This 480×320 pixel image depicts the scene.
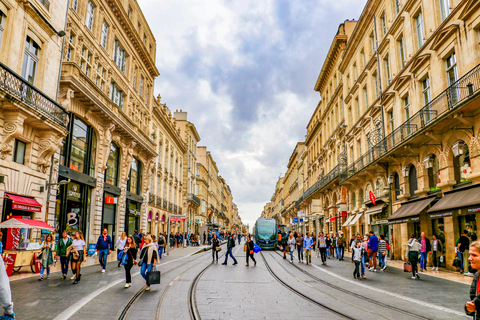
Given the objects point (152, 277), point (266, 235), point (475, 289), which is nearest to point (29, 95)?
point (152, 277)

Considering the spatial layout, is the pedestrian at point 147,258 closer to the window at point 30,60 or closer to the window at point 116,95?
the window at point 30,60

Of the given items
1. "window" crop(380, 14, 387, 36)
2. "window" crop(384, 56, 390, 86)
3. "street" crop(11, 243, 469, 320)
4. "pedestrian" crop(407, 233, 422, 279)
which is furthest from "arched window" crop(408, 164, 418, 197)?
"window" crop(380, 14, 387, 36)

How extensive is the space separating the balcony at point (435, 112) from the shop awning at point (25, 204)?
17.6 metres

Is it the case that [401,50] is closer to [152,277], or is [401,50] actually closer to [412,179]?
[412,179]

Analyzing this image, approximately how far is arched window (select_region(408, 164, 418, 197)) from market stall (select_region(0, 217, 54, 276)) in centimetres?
1845

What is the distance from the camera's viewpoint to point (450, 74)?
17.7 m

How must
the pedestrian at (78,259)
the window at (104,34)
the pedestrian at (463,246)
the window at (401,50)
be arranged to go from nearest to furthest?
the pedestrian at (78,259) → the pedestrian at (463,246) → the window at (401,50) → the window at (104,34)

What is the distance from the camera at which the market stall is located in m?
13.4

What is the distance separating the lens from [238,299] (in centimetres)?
906

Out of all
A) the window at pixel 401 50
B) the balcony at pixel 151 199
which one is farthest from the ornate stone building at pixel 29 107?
the window at pixel 401 50

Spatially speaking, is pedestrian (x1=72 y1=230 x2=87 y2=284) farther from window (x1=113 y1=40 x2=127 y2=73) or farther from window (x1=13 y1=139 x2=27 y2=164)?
window (x1=113 y1=40 x2=127 y2=73)

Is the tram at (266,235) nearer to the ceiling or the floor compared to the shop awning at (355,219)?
nearer to the floor

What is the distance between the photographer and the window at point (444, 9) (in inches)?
705

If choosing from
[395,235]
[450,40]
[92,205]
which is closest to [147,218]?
[92,205]
